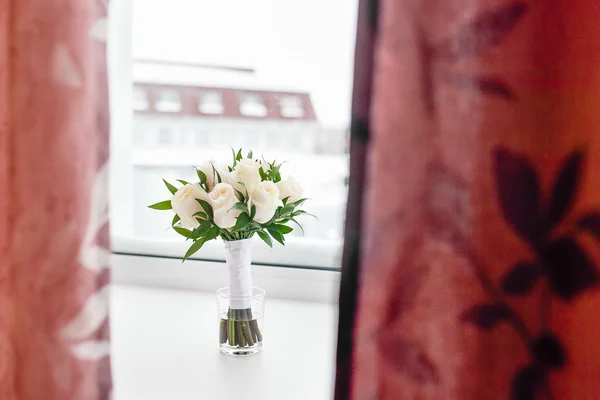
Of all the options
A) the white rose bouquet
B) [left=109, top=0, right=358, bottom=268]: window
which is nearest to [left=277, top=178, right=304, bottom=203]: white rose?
the white rose bouquet

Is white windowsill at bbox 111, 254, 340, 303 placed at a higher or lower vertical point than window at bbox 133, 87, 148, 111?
lower

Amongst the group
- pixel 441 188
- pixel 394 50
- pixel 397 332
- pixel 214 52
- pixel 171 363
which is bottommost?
pixel 171 363

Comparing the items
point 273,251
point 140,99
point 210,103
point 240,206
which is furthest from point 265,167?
point 140,99

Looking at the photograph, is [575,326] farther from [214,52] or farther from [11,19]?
[214,52]

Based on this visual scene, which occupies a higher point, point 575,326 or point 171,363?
point 575,326

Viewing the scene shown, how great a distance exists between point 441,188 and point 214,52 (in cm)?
93

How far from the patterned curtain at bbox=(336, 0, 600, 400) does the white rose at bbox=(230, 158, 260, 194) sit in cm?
43

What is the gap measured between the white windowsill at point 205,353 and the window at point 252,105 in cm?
42

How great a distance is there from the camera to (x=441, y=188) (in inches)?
18.7

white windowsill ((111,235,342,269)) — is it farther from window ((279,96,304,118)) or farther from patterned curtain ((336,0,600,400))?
patterned curtain ((336,0,600,400))

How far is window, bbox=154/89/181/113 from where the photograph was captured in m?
1.31

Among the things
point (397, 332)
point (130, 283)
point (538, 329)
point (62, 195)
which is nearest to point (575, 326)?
point (538, 329)

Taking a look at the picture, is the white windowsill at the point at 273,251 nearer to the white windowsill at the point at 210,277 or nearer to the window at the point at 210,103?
the white windowsill at the point at 210,277

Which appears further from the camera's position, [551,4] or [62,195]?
[62,195]
